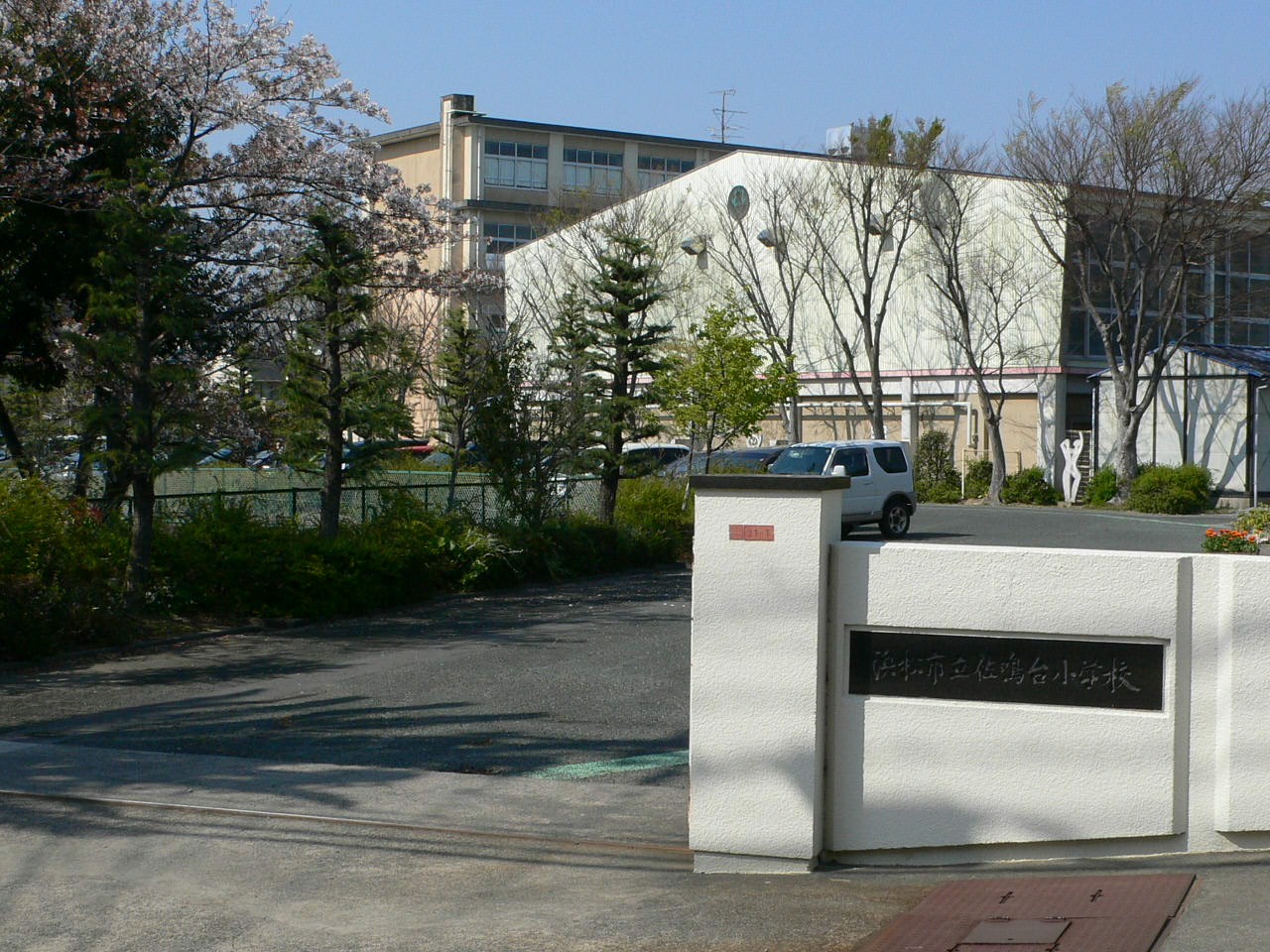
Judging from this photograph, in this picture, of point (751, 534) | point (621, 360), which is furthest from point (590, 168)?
point (751, 534)

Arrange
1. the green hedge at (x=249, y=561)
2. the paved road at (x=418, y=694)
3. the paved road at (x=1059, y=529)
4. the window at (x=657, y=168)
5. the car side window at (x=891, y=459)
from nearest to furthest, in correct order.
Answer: the paved road at (x=418, y=694) < the green hedge at (x=249, y=561) < the paved road at (x=1059, y=529) < the car side window at (x=891, y=459) < the window at (x=657, y=168)

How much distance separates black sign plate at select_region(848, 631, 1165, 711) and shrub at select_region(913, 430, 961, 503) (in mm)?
34632

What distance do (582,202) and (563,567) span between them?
30.4 metres

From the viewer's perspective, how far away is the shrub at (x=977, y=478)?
132 ft

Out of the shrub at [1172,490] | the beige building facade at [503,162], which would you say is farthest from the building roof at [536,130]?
the shrub at [1172,490]

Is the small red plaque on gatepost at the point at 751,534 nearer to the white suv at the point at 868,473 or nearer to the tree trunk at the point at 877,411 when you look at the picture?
the white suv at the point at 868,473

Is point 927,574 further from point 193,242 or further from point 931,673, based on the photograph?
point 193,242

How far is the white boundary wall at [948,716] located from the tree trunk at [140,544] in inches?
393

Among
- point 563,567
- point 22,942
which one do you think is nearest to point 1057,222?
point 563,567

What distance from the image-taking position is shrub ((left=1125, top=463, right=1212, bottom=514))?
113ft

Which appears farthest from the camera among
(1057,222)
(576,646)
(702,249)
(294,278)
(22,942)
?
(702,249)

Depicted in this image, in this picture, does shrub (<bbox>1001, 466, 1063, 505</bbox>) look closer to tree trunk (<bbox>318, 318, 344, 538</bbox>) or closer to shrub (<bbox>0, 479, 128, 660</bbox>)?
tree trunk (<bbox>318, 318, 344, 538</bbox>)

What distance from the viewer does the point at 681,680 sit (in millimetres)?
11867

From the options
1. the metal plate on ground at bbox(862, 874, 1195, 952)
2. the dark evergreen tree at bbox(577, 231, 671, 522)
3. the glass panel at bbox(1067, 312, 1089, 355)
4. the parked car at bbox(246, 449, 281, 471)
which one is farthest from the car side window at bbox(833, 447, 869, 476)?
the metal plate on ground at bbox(862, 874, 1195, 952)
